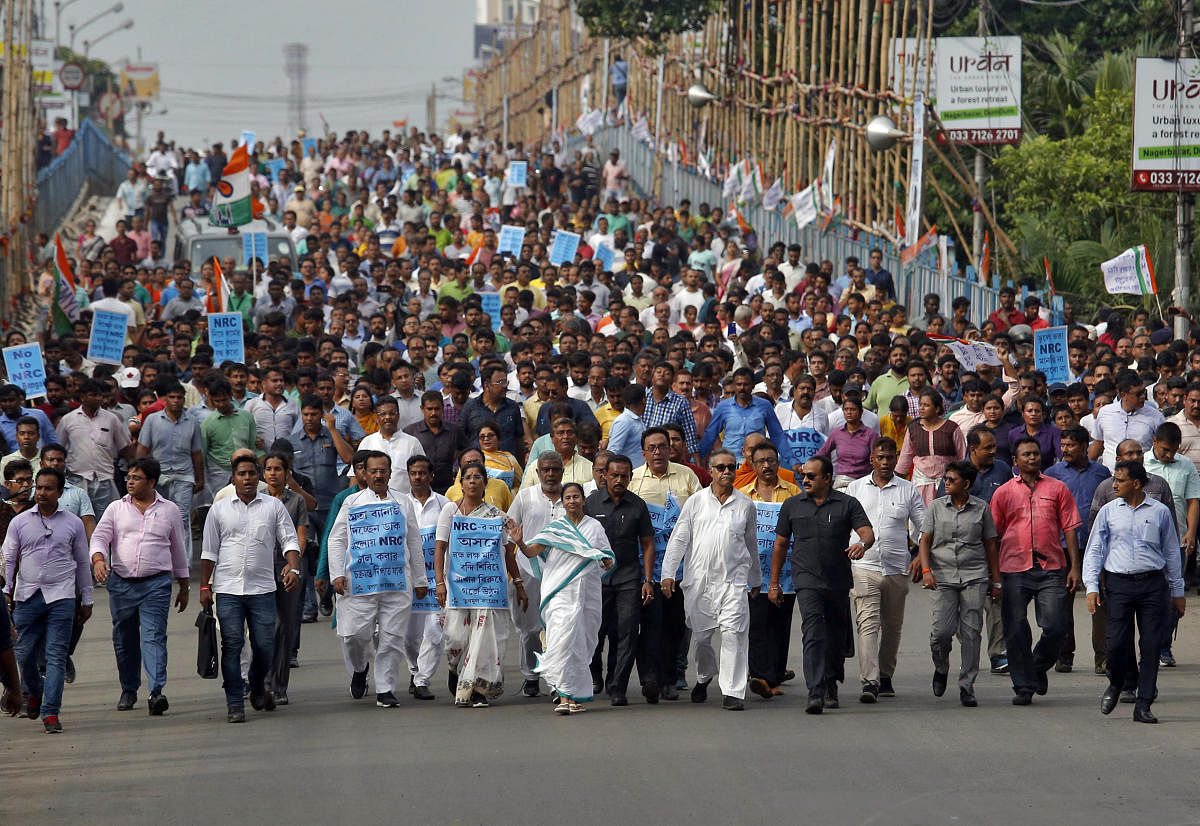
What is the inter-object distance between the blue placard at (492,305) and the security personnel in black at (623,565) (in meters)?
10.8

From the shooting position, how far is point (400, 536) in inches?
454

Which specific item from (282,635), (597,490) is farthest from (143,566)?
(597,490)

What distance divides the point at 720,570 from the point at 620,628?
2.33ft

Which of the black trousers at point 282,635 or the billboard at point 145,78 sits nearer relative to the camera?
the black trousers at point 282,635

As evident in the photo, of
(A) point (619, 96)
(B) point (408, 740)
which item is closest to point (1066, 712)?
(B) point (408, 740)

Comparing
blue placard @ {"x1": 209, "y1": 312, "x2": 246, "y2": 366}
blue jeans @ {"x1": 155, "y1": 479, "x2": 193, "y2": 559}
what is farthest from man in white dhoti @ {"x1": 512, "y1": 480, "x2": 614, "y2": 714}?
blue placard @ {"x1": 209, "y1": 312, "x2": 246, "y2": 366}

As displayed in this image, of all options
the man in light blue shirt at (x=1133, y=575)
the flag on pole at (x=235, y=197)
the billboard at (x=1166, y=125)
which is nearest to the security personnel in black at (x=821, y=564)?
the man in light blue shirt at (x=1133, y=575)

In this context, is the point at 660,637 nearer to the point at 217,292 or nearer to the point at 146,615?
the point at 146,615

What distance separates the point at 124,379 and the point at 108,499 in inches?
85.6

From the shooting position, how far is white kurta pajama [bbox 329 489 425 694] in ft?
37.5

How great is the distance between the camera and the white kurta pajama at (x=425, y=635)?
11836mm

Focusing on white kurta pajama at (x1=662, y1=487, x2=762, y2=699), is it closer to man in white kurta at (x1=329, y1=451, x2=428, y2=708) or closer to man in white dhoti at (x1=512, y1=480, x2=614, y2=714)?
man in white dhoti at (x1=512, y1=480, x2=614, y2=714)

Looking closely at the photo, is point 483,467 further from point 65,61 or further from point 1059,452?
point 65,61

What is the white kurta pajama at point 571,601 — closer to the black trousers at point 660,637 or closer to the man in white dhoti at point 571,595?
the man in white dhoti at point 571,595
